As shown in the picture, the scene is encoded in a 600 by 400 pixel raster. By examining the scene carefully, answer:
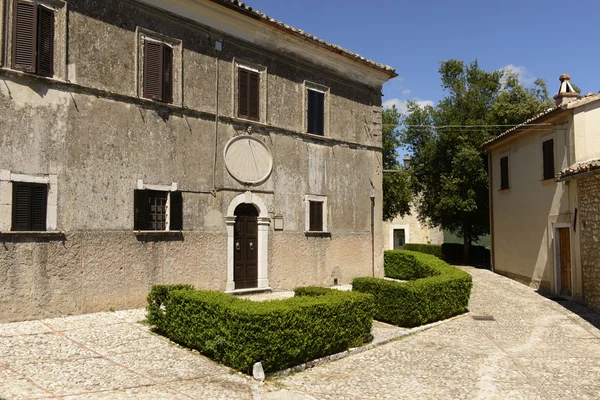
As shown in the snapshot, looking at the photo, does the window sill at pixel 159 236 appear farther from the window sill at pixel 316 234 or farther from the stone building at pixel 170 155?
the window sill at pixel 316 234

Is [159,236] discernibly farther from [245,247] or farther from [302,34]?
[302,34]

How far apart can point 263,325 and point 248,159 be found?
6763mm

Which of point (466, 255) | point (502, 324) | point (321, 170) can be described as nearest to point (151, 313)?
point (321, 170)

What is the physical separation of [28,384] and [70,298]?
3.73 metres

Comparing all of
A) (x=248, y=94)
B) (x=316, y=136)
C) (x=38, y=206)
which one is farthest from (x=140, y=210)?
(x=316, y=136)

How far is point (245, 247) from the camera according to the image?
13.5 m

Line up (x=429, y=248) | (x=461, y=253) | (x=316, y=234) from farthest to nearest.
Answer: (x=429, y=248)
(x=461, y=253)
(x=316, y=234)

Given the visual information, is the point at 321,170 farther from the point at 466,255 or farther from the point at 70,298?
the point at 466,255

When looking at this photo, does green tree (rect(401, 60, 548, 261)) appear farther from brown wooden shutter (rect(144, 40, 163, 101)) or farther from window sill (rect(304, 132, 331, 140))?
brown wooden shutter (rect(144, 40, 163, 101))

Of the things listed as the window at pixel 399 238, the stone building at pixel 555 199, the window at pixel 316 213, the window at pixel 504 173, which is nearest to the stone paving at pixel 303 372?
the stone building at pixel 555 199

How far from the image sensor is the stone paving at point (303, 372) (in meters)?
6.80

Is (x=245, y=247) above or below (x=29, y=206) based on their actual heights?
below

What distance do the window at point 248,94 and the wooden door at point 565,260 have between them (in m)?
10.7

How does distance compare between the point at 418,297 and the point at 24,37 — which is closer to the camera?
the point at 24,37
